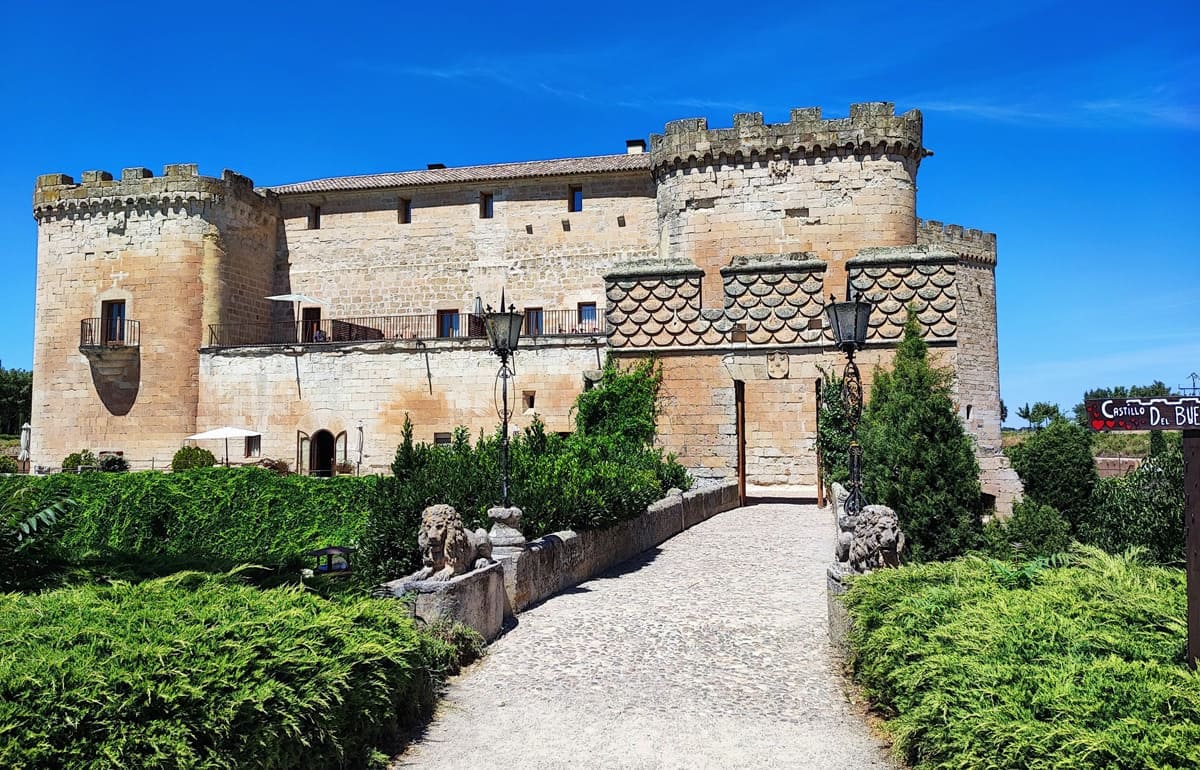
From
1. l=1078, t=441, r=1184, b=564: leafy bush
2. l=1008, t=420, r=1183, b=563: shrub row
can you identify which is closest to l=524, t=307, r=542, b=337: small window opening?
l=1008, t=420, r=1183, b=563: shrub row

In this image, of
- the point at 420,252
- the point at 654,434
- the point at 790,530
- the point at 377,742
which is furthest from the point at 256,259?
the point at 377,742

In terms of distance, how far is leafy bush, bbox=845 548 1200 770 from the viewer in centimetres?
343

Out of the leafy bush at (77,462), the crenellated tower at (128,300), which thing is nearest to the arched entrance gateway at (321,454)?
the crenellated tower at (128,300)

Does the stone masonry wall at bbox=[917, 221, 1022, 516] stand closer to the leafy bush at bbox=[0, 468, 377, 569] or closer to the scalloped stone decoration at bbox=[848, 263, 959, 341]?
the scalloped stone decoration at bbox=[848, 263, 959, 341]

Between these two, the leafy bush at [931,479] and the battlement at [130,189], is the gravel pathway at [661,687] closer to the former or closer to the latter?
the leafy bush at [931,479]

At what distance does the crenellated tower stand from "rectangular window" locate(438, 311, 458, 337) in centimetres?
696

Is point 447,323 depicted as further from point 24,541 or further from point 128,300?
point 24,541

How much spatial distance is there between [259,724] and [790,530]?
10.7 meters

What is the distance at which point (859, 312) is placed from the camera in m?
10.9

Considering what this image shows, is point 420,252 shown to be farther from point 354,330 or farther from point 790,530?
point 790,530

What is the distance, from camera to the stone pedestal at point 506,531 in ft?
27.4

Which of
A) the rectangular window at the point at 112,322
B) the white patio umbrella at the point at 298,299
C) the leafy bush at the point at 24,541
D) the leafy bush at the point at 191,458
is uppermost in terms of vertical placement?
the white patio umbrella at the point at 298,299

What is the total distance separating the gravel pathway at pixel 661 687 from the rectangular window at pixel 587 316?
2036 centimetres

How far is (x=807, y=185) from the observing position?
22.1m
